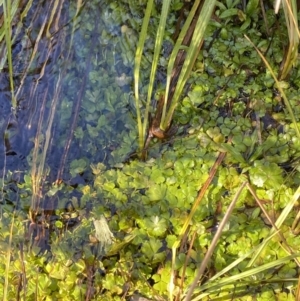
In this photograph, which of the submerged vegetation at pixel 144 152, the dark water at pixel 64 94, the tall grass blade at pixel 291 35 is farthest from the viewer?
the dark water at pixel 64 94

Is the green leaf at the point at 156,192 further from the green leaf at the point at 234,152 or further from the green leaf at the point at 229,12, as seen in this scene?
the green leaf at the point at 229,12

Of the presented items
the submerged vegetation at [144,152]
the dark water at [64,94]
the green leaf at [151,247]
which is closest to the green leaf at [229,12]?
the submerged vegetation at [144,152]

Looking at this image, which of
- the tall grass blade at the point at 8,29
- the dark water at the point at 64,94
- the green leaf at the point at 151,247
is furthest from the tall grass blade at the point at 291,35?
the tall grass blade at the point at 8,29

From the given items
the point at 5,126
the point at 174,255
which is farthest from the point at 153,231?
the point at 5,126

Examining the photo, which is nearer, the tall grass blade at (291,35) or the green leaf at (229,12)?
the tall grass blade at (291,35)

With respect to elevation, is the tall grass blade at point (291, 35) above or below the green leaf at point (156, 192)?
above

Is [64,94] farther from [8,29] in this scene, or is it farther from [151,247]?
[151,247]

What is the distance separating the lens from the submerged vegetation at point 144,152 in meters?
1.51

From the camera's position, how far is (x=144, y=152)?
5.49ft

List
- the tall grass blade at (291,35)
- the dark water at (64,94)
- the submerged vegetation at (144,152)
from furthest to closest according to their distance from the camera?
1. the dark water at (64,94)
2. the submerged vegetation at (144,152)
3. the tall grass blade at (291,35)

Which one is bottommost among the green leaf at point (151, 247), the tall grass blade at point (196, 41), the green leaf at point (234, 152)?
the green leaf at point (151, 247)

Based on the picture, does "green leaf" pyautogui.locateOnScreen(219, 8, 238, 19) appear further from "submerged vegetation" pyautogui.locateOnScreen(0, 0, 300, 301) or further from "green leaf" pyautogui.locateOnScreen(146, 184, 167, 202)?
"green leaf" pyautogui.locateOnScreen(146, 184, 167, 202)

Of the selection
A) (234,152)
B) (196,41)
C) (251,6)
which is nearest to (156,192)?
(234,152)

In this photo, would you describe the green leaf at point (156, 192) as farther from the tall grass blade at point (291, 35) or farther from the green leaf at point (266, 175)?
the tall grass blade at point (291, 35)
